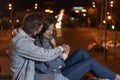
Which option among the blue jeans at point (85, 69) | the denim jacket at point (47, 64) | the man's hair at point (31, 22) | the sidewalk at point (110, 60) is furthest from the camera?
the sidewalk at point (110, 60)

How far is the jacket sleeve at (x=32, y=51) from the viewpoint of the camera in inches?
109

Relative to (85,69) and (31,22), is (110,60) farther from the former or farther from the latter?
(31,22)

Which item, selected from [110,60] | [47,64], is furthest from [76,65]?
[110,60]

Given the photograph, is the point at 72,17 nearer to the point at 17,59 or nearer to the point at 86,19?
the point at 86,19

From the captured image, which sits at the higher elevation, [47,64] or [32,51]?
[32,51]

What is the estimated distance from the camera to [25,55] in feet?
9.15

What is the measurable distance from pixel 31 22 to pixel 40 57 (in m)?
0.20

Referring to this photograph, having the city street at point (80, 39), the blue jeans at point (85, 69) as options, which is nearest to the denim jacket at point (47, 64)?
the blue jeans at point (85, 69)

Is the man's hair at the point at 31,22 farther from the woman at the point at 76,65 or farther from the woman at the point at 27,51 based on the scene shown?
the woman at the point at 76,65

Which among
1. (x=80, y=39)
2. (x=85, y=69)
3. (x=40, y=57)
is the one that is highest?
(x=40, y=57)

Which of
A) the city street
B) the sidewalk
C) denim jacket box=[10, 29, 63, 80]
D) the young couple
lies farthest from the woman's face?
the city street

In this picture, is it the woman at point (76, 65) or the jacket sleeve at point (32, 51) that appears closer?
the jacket sleeve at point (32, 51)

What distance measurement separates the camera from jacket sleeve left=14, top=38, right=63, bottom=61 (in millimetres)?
2770

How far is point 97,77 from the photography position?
307 cm
